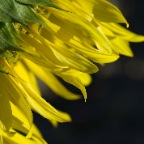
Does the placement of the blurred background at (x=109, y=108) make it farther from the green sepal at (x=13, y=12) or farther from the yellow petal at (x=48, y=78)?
the green sepal at (x=13, y=12)

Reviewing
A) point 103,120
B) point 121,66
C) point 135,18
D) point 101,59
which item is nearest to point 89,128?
point 103,120

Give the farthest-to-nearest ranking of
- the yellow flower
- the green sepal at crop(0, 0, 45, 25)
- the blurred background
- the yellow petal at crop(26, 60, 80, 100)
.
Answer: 1. the blurred background
2. the yellow petal at crop(26, 60, 80, 100)
3. the yellow flower
4. the green sepal at crop(0, 0, 45, 25)

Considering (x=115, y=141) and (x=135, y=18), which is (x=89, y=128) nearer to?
(x=115, y=141)

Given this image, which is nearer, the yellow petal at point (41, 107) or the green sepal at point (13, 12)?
the green sepal at point (13, 12)

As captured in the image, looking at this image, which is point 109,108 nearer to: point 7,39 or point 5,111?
point 5,111

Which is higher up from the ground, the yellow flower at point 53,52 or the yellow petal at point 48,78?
the yellow flower at point 53,52

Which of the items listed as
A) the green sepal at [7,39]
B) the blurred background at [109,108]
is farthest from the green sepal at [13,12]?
the blurred background at [109,108]

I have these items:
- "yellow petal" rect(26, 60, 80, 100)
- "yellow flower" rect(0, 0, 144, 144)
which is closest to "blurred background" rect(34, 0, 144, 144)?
"yellow petal" rect(26, 60, 80, 100)

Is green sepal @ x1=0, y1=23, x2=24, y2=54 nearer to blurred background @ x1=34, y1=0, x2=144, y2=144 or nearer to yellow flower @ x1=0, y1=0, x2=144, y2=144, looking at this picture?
yellow flower @ x1=0, y1=0, x2=144, y2=144
